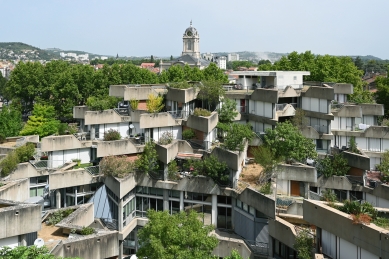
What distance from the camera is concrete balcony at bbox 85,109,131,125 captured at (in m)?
35.8

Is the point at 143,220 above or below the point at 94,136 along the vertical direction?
below

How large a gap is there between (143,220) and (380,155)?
66.1 feet

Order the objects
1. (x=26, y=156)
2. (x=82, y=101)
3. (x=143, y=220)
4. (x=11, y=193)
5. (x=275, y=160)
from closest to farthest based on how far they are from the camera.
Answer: (x=11, y=193), (x=275, y=160), (x=143, y=220), (x=26, y=156), (x=82, y=101)

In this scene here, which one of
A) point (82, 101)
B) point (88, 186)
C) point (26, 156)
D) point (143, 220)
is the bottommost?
point (143, 220)

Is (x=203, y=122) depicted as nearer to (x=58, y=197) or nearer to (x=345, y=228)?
(x=58, y=197)

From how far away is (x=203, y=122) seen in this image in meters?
33.2

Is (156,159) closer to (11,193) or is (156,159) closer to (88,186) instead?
(88,186)

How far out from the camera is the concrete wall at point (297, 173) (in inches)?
1131

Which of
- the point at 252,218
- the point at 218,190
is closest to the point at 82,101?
the point at 218,190

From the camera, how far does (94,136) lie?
120 feet

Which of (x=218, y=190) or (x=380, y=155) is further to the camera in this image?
(x=380, y=155)

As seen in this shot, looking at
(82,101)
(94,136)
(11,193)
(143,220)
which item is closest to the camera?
(11,193)

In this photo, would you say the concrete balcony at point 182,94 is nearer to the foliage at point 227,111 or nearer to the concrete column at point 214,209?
the foliage at point 227,111

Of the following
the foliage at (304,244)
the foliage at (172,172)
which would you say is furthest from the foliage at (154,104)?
the foliage at (304,244)
